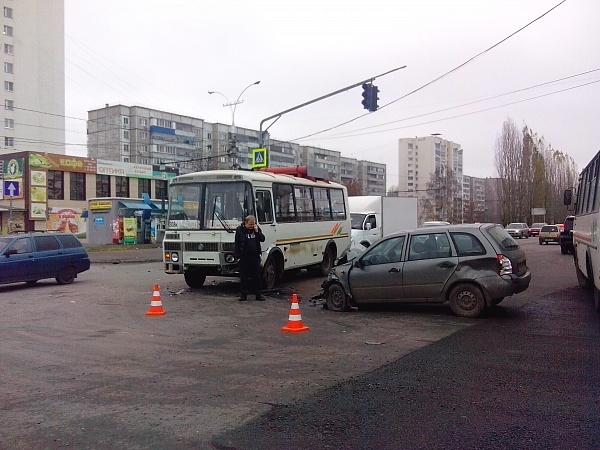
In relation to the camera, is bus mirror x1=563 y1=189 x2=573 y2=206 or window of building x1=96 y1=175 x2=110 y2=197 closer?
bus mirror x1=563 y1=189 x2=573 y2=206

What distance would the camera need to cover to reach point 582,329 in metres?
9.21

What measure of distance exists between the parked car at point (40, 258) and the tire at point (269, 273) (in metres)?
6.96

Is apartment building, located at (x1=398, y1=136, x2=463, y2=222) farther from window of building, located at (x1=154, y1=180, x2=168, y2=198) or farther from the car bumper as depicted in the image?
the car bumper

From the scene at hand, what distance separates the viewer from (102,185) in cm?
5456

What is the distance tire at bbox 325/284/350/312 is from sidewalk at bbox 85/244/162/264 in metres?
17.6

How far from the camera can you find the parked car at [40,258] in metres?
16.4

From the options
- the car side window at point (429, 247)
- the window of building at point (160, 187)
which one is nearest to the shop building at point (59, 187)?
the window of building at point (160, 187)

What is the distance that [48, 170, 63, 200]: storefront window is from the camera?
166 ft

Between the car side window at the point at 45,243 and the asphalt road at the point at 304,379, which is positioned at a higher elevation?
the car side window at the point at 45,243

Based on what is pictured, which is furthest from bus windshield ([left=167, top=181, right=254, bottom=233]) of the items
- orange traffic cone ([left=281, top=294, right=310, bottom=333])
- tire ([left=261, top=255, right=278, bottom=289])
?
orange traffic cone ([left=281, top=294, right=310, bottom=333])

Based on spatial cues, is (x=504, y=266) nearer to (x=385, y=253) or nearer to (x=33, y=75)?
(x=385, y=253)

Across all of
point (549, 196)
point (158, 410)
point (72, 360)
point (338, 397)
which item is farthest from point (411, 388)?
point (549, 196)

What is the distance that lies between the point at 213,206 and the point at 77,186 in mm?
42578

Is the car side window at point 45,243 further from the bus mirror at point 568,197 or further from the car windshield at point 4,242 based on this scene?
the bus mirror at point 568,197
